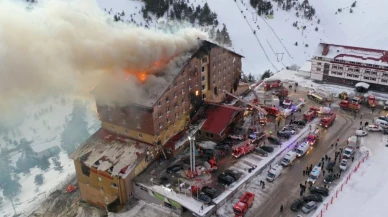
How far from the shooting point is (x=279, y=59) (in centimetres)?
10625

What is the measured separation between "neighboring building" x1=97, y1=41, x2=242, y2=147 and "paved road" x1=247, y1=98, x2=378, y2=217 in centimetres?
1429

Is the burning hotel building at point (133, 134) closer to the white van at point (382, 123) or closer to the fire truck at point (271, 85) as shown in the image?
the fire truck at point (271, 85)

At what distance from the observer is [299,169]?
141 ft

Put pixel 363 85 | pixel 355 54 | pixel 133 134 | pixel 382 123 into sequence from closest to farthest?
pixel 133 134 → pixel 382 123 → pixel 363 85 → pixel 355 54

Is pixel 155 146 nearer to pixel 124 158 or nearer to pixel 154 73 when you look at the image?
pixel 124 158

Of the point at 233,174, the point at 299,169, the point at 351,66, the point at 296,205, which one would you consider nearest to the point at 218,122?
the point at 233,174

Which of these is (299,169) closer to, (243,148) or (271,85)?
(243,148)

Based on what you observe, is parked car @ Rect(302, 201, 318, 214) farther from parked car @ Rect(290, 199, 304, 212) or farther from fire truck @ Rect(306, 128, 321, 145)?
fire truck @ Rect(306, 128, 321, 145)

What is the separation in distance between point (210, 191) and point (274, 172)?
7858 mm

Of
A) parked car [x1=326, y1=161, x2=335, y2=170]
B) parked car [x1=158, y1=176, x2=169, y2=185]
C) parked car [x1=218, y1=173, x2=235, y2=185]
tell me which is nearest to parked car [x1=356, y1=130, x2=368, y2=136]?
parked car [x1=326, y1=161, x2=335, y2=170]

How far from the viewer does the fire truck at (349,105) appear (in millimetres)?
56231

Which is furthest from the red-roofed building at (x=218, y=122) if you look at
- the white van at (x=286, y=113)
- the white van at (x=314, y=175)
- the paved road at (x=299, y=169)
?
the white van at (x=314, y=175)

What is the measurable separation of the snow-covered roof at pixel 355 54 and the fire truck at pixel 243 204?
122 feet

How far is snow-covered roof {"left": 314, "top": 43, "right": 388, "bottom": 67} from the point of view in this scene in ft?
203
